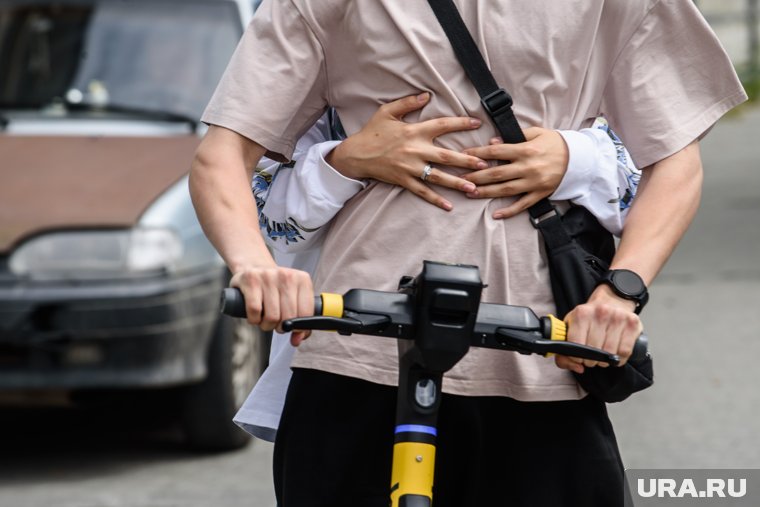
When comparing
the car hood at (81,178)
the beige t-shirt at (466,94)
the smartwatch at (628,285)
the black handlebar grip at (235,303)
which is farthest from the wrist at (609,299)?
the car hood at (81,178)

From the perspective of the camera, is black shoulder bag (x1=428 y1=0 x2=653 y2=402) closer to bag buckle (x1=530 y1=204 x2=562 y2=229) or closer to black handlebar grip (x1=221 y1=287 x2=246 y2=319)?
bag buckle (x1=530 y1=204 x2=562 y2=229)

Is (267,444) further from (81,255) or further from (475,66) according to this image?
(475,66)

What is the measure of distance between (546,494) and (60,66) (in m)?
4.50

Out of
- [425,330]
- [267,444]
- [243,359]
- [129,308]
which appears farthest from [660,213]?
[267,444]

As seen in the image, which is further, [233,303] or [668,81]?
[668,81]

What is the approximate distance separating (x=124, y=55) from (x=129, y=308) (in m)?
1.53

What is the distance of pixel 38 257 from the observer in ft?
17.3

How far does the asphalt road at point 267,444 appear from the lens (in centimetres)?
543

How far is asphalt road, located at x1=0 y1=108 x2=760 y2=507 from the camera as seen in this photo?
17.8ft

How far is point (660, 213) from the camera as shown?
2445 mm

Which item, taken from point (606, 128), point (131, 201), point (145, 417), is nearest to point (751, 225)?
point (145, 417)

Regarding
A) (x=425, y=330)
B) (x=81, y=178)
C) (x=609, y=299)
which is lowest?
(x=81, y=178)

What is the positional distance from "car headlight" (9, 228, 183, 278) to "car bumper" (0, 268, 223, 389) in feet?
0.18

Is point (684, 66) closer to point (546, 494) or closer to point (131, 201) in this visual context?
point (546, 494)
